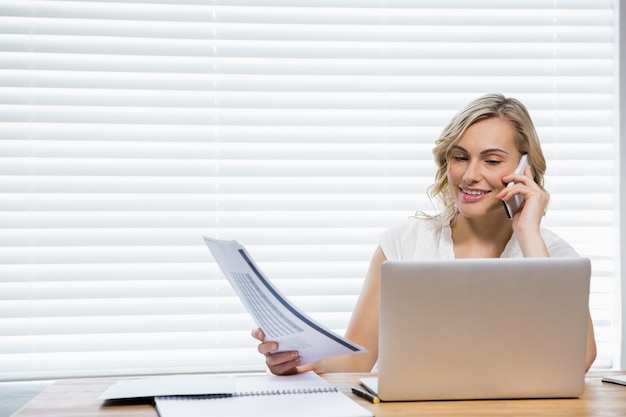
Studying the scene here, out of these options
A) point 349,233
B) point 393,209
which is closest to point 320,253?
point 349,233

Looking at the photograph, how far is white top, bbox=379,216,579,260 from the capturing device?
233cm

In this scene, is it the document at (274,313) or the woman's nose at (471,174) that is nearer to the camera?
the document at (274,313)

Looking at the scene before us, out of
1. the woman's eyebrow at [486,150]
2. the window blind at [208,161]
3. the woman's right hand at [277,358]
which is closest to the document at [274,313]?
the woman's right hand at [277,358]

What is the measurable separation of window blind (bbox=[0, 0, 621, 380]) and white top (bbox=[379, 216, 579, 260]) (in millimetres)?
316

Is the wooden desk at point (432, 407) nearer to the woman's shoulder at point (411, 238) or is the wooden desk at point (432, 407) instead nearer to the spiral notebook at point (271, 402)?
the spiral notebook at point (271, 402)

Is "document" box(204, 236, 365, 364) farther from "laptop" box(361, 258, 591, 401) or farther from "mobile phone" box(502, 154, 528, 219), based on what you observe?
"mobile phone" box(502, 154, 528, 219)

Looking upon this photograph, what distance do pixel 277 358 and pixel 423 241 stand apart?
2.93 ft

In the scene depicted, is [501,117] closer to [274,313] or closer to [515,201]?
[515,201]


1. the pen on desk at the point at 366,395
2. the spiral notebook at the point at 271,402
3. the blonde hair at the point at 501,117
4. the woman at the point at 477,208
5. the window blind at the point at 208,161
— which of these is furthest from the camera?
the window blind at the point at 208,161

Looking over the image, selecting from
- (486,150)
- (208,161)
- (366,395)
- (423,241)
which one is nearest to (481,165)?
(486,150)

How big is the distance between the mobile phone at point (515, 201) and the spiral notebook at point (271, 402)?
2.93 ft

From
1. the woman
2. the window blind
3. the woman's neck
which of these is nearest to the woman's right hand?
the woman

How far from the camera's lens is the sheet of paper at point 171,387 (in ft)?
4.44

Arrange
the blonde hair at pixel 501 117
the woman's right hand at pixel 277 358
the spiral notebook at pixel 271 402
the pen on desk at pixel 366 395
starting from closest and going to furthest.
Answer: the spiral notebook at pixel 271 402
the pen on desk at pixel 366 395
the woman's right hand at pixel 277 358
the blonde hair at pixel 501 117
